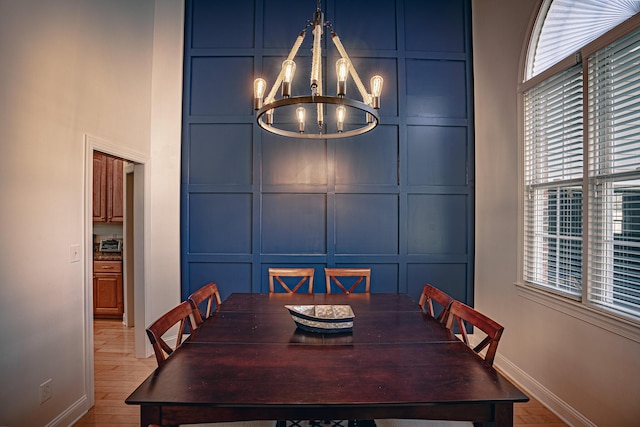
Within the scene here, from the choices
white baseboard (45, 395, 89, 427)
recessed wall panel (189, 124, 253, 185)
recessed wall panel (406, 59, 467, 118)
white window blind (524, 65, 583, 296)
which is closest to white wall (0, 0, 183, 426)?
white baseboard (45, 395, 89, 427)

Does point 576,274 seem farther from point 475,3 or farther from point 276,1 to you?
point 276,1

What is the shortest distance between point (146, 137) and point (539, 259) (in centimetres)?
371

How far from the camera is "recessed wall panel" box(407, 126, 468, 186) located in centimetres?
355

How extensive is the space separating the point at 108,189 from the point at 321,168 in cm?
292

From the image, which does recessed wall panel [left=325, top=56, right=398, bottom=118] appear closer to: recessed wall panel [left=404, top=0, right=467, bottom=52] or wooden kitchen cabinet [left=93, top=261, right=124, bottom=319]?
recessed wall panel [left=404, top=0, right=467, bottom=52]

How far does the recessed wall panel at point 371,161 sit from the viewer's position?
139 inches

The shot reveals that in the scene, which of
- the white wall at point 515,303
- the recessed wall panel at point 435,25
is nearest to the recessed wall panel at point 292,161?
the recessed wall panel at point 435,25

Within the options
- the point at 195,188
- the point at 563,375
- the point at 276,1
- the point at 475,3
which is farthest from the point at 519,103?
the point at 195,188

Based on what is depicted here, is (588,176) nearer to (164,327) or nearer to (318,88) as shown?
(318,88)

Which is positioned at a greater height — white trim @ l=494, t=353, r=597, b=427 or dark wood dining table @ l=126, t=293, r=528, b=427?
dark wood dining table @ l=126, t=293, r=528, b=427

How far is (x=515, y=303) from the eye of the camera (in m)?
2.86

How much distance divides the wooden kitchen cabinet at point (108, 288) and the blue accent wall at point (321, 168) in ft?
4.42

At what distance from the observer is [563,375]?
7.48 feet

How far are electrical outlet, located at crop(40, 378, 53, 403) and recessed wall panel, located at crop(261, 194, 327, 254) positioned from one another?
6.41 feet
